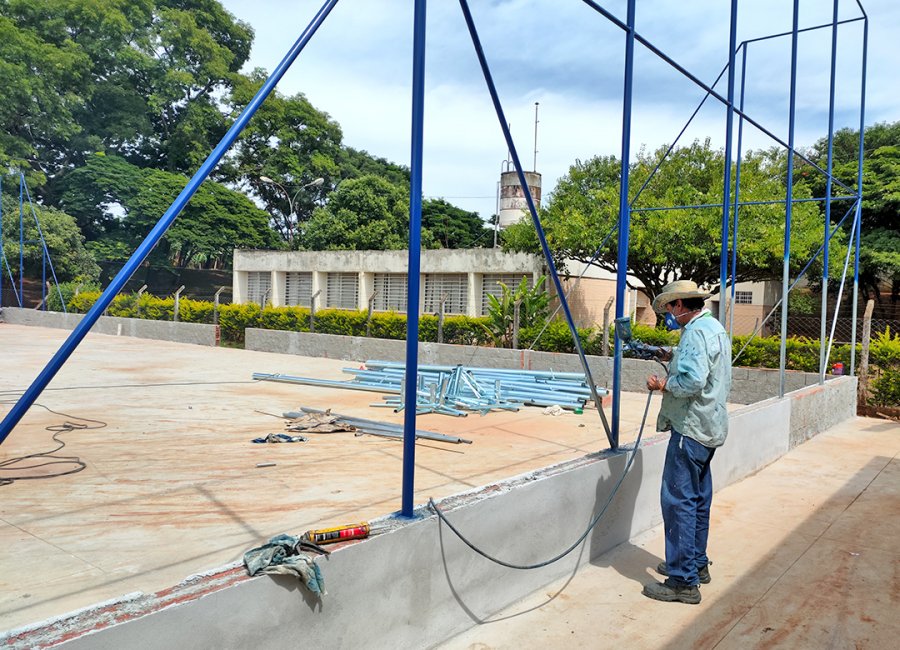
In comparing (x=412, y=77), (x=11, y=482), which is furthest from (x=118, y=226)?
(x=412, y=77)

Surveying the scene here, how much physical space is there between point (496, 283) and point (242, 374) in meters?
9.49

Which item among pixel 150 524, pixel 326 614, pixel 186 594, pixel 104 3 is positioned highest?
pixel 104 3

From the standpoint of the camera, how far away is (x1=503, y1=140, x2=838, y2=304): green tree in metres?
16.6

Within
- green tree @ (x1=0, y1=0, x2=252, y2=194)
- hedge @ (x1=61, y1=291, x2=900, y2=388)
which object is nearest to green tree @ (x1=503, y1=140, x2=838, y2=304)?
hedge @ (x1=61, y1=291, x2=900, y2=388)

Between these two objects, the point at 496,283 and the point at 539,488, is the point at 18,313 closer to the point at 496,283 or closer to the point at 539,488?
the point at 496,283

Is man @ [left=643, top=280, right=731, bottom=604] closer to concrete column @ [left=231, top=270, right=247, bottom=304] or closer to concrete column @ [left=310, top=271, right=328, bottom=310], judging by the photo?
concrete column @ [left=310, top=271, right=328, bottom=310]

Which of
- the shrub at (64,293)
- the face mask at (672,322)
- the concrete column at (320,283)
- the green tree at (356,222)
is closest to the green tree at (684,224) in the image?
the concrete column at (320,283)

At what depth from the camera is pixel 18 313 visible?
2902 cm

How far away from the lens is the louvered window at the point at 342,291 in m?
25.9

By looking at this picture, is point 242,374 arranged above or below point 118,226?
below

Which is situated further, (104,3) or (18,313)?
(104,3)

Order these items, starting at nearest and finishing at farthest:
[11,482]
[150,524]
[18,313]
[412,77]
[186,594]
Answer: [186,594] < [412,77] < [150,524] < [11,482] < [18,313]

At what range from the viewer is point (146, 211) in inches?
1447

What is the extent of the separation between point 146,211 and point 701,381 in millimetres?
37429
